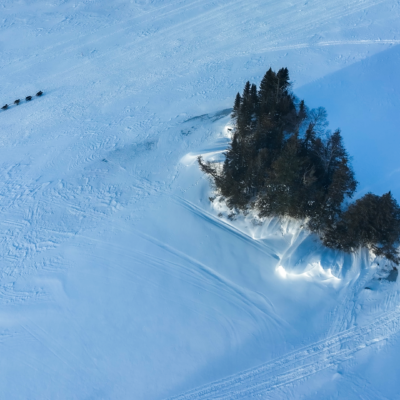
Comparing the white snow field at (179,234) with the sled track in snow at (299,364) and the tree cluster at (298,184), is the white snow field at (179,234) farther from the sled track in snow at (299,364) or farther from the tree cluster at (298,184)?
the tree cluster at (298,184)

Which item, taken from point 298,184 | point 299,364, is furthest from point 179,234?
point 299,364

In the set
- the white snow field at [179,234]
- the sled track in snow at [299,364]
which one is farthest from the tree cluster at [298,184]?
the sled track in snow at [299,364]

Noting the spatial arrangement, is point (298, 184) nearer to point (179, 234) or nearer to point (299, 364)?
point (179, 234)

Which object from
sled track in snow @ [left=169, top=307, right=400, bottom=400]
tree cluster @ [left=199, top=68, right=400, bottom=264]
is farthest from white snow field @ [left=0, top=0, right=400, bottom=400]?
tree cluster @ [left=199, top=68, right=400, bottom=264]

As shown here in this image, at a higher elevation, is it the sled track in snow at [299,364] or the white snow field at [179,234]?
the white snow field at [179,234]

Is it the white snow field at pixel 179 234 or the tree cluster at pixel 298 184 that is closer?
the tree cluster at pixel 298 184
